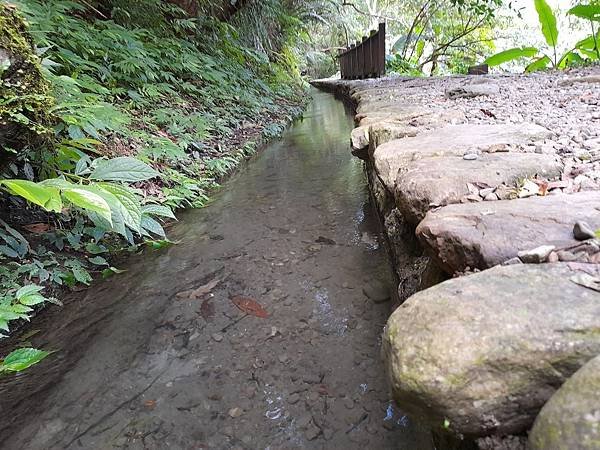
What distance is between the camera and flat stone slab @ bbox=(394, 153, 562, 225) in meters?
1.16

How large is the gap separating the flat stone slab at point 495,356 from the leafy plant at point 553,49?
232 inches

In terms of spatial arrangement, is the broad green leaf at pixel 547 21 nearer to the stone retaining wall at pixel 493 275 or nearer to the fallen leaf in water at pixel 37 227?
the stone retaining wall at pixel 493 275

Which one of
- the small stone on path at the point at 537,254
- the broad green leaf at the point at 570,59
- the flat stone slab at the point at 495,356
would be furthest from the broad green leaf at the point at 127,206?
the broad green leaf at the point at 570,59

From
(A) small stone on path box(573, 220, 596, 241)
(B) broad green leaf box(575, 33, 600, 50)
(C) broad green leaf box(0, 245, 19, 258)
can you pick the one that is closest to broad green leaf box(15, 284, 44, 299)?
(C) broad green leaf box(0, 245, 19, 258)

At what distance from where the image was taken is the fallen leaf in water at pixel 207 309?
1626 mm

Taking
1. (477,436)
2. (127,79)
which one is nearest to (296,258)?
(477,436)

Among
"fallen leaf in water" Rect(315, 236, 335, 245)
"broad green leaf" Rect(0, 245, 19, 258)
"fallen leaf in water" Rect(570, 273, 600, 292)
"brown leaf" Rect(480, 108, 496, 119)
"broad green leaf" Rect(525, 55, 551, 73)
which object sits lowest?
"fallen leaf in water" Rect(315, 236, 335, 245)

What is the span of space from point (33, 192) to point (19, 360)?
51 cm

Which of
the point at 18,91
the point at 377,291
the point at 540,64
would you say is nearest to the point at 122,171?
the point at 18,91

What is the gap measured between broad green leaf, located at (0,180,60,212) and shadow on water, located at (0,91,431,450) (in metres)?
0.57

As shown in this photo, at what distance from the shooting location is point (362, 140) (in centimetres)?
254

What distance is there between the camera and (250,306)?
1.68 meters

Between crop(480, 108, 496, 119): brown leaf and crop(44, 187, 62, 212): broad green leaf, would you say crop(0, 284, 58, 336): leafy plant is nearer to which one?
crop(44, 187, 62, 212): broad green leaf

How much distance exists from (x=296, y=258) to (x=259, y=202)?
95cm
